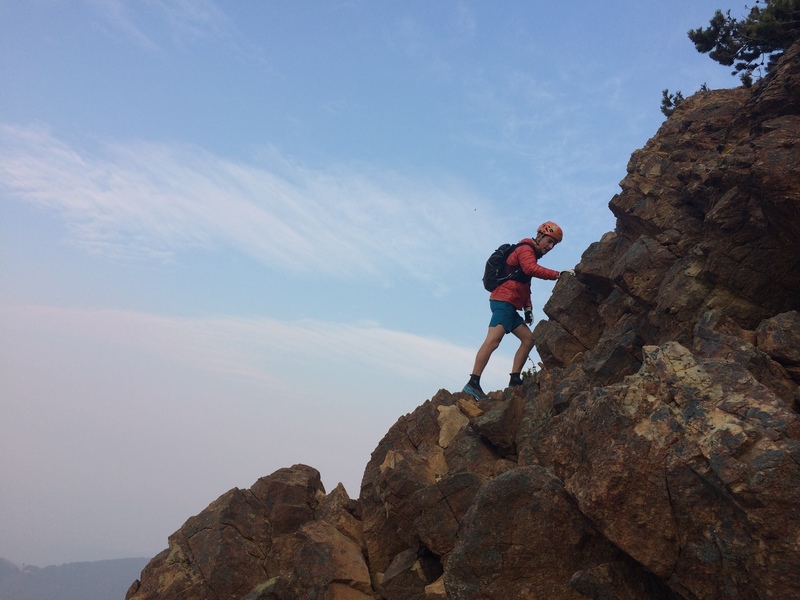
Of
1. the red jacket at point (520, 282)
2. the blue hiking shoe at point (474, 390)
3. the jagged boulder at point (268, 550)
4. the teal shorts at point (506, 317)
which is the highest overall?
the red jacket at point (520, 282)

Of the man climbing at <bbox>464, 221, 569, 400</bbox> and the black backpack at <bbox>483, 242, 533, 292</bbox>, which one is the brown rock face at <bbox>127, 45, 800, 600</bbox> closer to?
the man climbing at <bbox>464, 221, 569, 400</bbox>

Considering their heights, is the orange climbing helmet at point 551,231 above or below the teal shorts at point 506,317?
above

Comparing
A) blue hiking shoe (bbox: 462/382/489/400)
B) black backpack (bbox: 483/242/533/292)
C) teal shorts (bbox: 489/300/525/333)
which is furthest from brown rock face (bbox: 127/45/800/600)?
black backpack (bbox: 483/242/533/292)

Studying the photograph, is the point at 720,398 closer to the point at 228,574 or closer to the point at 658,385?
the point at 658,385

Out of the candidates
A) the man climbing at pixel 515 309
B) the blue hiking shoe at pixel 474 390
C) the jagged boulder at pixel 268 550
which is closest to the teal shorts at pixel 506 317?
the man climbing at pixel 515 309

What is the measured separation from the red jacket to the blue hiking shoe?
3300 millimetres

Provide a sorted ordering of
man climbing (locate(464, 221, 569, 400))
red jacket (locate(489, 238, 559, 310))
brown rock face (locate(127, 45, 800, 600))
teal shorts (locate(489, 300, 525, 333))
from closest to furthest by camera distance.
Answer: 1. brown rock face (locate(127, 45, 800, 600))
2. red jacket (locate(489, 238, 559, 310))
3. man climbing (locate(464, 221, 569, 400))
4. teal shorts (locate(489, 300, 525, 333))

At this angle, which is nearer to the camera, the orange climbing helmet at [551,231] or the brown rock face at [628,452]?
the brown rock face at [628,452]

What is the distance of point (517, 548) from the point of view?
35.1 feet

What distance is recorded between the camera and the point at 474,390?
22.7m

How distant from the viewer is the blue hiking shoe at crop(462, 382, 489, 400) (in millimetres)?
22578

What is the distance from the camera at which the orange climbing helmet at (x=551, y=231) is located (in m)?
22.3

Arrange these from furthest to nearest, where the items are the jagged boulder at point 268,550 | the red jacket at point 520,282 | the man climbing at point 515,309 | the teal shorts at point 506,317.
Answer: the teal shorts at point 506,317 → the man climbing at point 515,309 → the red jacket at point 520,282 → the jagged boulder at point 268,550

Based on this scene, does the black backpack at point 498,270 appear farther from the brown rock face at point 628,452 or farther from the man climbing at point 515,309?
the brown rock face at point 628,452
